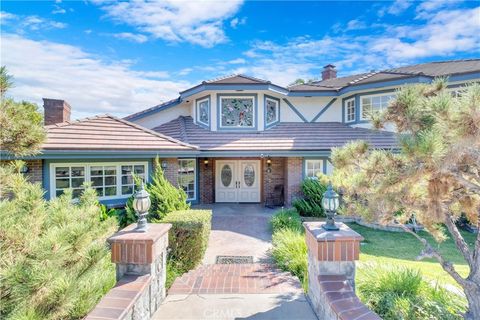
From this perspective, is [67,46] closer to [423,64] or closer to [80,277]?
[80,277]

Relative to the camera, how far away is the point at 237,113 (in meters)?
14.1

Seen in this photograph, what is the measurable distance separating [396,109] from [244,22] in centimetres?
967

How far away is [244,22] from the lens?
11.7 m

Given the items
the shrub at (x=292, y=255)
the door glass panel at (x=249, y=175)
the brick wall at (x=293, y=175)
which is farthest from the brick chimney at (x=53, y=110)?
the shrub at (x=292, y=255)

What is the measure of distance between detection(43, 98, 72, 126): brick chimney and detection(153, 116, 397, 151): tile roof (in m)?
4.55

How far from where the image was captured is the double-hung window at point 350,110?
48.2ft

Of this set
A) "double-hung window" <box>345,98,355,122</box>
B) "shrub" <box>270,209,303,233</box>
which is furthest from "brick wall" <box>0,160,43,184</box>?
"double-hung window" <box>345,98,355,122</box>

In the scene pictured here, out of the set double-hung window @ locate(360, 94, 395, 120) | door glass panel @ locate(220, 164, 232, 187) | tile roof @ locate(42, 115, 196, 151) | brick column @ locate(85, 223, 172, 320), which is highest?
double-hung window @ locate(360, 94, 395, 120)

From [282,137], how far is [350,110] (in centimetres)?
449

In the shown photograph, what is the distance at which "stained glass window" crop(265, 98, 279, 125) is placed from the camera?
1441 centimetres

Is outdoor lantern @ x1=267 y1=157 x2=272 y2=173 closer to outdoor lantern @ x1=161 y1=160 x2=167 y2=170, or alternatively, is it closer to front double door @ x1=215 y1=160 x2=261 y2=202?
front double door @ x1=215 y1=160 x2=261 y2=202

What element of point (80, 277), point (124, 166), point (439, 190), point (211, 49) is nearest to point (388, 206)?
point (439, 190)

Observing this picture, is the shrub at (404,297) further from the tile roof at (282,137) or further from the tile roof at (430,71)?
the tile roof at (430,71)

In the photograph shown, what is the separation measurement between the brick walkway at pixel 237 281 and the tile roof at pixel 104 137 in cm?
656
